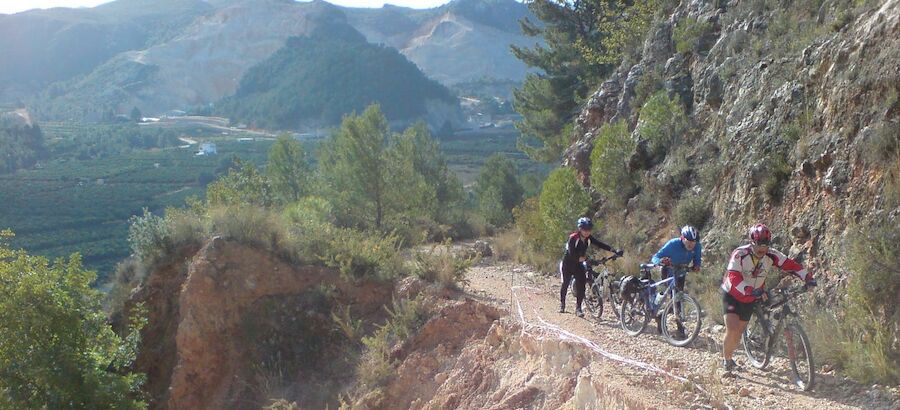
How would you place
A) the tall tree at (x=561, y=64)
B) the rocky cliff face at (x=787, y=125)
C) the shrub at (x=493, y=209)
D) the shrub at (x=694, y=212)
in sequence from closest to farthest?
1. the rocky cliff face at (x=787, y=125)
2. the shrub at (x=694, y=212)
3. the tall tree at (x=561, y=64)
4. the shrub at (x=493, y=209)

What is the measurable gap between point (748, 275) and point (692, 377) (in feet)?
3.87

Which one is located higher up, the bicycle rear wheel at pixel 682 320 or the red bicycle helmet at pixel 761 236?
the red bicycle helmet at pixel 761 236

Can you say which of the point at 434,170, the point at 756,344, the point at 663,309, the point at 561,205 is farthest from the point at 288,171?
the point at 756,344

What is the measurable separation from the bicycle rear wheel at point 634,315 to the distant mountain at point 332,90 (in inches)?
4369

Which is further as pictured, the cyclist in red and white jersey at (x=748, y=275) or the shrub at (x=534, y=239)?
the shrub at (x=534, y=239)

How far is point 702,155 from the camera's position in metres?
13.9

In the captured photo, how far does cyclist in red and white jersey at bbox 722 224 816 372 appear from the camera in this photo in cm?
688

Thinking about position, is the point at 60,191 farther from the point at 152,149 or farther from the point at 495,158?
the point at 495,158

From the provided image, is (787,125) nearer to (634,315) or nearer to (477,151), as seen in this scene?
(634,315)

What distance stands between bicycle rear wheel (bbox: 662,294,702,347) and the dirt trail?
4.8 inches

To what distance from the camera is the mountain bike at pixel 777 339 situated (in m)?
6.72

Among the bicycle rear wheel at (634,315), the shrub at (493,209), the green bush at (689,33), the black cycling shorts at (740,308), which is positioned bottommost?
the shrub at (493,209)

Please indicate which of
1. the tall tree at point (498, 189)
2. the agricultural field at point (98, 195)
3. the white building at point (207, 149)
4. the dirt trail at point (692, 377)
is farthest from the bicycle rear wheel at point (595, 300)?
the white building at point (207, 149)

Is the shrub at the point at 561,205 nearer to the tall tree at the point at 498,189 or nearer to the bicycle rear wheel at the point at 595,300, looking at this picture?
the bicycle rear wheel at the point at 595,300
